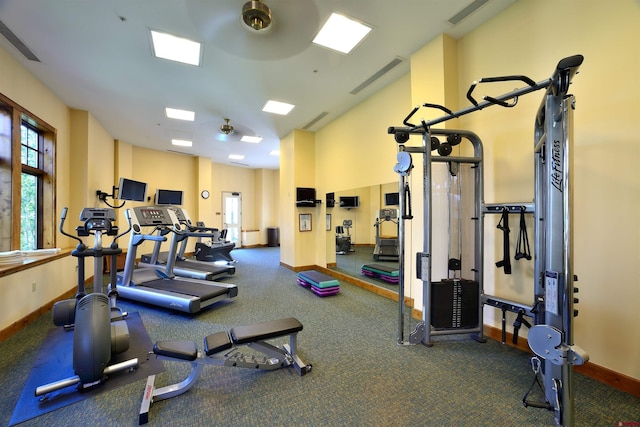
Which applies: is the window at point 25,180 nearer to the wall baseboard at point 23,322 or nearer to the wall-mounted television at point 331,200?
the wall baseboard at point 23,322

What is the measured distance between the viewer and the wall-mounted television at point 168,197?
316 inches

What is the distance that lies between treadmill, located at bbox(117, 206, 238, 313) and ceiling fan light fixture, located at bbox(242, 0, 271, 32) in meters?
3.06

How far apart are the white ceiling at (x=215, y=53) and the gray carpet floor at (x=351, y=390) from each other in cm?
338

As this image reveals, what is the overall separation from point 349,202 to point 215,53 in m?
3.33

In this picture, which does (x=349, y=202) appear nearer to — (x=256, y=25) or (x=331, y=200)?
(x=331, y=200)

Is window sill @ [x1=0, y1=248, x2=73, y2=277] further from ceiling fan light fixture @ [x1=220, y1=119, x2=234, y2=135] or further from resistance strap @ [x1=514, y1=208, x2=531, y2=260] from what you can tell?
resistance strap @ [x1=514, y1=208, x2=531, y2=260]

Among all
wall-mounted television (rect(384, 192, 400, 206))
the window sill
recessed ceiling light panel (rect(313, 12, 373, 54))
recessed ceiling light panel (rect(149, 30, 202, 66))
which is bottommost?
the window sill

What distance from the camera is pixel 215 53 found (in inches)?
129

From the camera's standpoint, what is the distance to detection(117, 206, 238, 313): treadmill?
3457 mm

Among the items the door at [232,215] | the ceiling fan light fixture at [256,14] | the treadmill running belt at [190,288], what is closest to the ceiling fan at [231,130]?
the ceiling fan light fixture at [256,14]

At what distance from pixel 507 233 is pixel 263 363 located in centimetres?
253

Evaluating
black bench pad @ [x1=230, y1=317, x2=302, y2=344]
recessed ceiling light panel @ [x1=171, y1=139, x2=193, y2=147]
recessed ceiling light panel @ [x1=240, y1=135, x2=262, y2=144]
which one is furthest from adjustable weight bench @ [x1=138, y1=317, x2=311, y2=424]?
recessed ceiling light panel @ [x1=171, y1=139, x2=193, y2=147]

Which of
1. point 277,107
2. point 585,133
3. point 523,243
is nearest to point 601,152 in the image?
point 585,133

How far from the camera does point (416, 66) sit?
10.9ft
